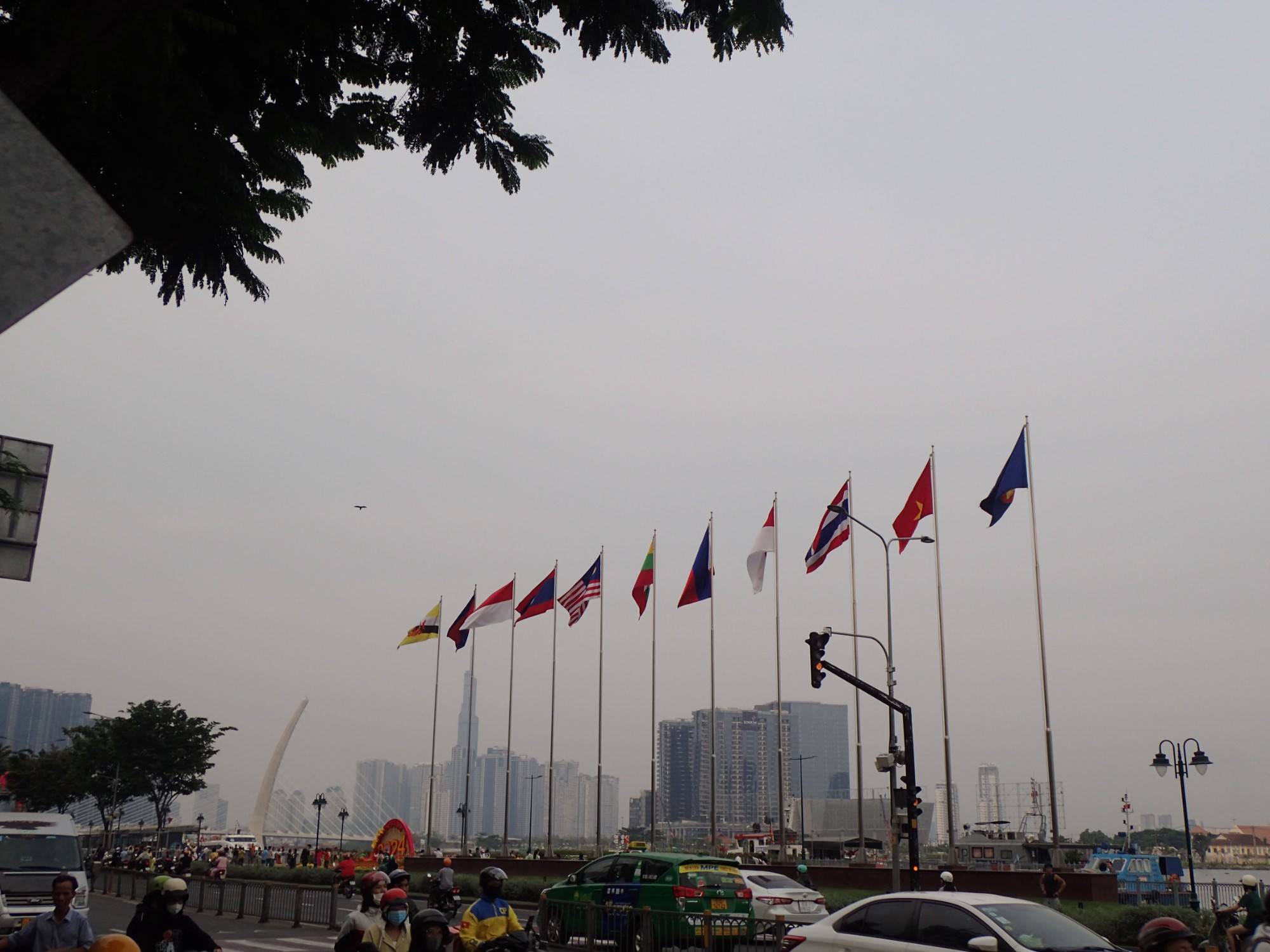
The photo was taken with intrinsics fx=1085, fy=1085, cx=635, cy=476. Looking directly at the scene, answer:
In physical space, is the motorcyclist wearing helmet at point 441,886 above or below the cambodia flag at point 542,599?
below

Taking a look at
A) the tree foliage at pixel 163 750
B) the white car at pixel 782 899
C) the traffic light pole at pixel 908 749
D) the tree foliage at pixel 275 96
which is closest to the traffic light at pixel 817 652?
the traffic light pole at pixel 908 749

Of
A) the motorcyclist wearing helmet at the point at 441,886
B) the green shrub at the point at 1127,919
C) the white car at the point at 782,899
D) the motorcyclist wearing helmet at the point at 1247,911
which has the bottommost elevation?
the green shrub at the point at 1127,919

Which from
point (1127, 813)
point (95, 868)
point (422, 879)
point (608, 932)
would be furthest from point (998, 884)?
point (1127, 813)

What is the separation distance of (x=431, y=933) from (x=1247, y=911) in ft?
42.5

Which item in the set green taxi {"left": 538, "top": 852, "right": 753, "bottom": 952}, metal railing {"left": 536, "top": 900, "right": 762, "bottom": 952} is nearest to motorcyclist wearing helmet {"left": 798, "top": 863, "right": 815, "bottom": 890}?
green taxi {"left": 538, "top": 852, "right": 753, "bottom": 952}

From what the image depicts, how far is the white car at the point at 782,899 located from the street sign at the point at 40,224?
19773 mm

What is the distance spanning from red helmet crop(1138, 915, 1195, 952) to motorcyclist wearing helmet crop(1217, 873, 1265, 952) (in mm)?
5695

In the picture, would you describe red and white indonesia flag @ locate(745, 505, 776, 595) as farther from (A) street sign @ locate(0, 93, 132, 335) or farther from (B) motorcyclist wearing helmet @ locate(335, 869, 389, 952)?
(A) street sign @ locate(0, 93, 132, 335)

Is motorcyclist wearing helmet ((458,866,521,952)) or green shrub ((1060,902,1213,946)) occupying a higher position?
motorcyclist wearing helmet ((458,866,521,952))

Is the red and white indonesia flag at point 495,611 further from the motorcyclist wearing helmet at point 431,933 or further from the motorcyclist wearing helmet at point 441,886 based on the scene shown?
the motorcyclist wearing helmet at point 431,933

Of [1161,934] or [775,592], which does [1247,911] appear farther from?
[775,592]

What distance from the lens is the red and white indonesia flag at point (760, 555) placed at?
36.8 m

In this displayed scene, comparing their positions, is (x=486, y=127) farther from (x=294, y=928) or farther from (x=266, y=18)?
(x=294, y=928)

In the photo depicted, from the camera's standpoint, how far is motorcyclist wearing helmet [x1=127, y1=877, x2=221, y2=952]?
9.52 meters
